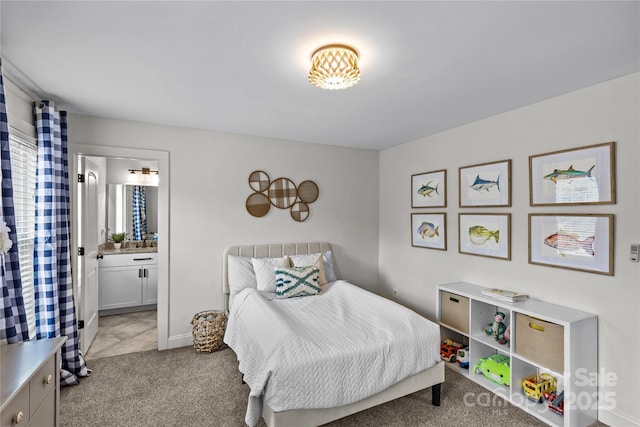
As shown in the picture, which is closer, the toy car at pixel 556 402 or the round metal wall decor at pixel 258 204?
Answer: the toy car at pixel 556 402

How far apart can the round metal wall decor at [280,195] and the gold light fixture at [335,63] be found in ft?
7.03

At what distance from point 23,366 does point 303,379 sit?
1412 millimetres

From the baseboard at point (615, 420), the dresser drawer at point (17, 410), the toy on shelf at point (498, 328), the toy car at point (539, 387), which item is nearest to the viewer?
the dresser drawer at point (17, 410)

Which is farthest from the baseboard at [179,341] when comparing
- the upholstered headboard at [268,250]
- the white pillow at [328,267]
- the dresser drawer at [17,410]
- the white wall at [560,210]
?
the white wall at [560,210]

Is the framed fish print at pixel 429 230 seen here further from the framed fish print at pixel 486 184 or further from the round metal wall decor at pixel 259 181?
the round metal wall decor at pixel 259 181

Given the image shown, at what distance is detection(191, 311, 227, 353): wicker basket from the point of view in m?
3.22

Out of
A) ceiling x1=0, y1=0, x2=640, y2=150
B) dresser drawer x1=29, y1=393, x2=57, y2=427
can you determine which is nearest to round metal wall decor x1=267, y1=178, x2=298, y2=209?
ceiling x1=0, y1=0, x2=640, y2=150

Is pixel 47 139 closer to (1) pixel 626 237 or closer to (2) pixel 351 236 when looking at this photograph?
(2) pixel 351 236

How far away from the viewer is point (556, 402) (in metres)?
2.24

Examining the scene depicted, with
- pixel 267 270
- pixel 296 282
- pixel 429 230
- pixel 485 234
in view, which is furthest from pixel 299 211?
pixel 485 234

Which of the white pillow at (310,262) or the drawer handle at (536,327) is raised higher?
the white pillow at (310,262)

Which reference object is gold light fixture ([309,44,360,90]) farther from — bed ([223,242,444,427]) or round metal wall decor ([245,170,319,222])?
round metal wall decor ([245,170,319,222])

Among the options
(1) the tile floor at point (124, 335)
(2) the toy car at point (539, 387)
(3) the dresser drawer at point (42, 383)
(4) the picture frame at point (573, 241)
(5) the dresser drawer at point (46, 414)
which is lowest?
(1) the tile floor at point (124, 335)

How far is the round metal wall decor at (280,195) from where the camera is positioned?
380 centimetres
